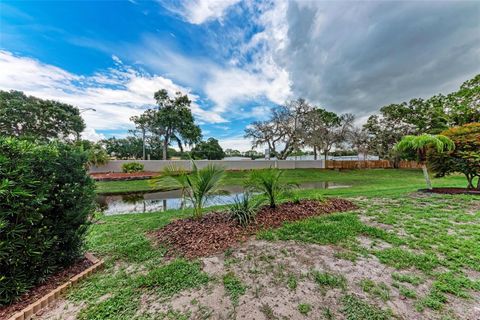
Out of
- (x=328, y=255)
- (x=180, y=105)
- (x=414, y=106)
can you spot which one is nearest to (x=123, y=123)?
(x=180, y=105)

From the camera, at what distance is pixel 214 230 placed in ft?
10.7

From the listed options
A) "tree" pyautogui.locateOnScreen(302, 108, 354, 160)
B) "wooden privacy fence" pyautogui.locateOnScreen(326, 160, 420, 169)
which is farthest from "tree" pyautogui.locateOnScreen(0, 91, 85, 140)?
"wooden privacy fence" pyautogui.locateOnScreen(326, 160, 420, 169)

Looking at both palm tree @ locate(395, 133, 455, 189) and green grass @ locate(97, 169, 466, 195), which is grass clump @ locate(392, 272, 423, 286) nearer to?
green grass @ locate(97, 169, 466, 195)

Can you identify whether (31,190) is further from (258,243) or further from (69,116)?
(69,116)

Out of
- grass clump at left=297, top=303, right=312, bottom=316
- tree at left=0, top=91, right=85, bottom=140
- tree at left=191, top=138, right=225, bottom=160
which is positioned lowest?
grass clump at left=297, top=303, right=312, bottom=316

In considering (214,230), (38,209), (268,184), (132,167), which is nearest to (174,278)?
(214,230)

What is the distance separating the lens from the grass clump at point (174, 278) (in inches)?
79.1

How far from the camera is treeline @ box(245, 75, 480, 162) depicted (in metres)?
18.8

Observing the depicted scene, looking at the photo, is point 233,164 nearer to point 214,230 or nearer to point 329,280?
point 214,230

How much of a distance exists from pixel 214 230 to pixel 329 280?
1.92 meters

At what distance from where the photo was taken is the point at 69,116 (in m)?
19.5

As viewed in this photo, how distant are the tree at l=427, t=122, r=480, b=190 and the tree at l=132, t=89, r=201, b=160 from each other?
766 inches

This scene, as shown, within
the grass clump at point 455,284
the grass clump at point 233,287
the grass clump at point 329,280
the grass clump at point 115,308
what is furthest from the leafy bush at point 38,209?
the grass clump at point 455,284

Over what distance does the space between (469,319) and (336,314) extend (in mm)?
1093
